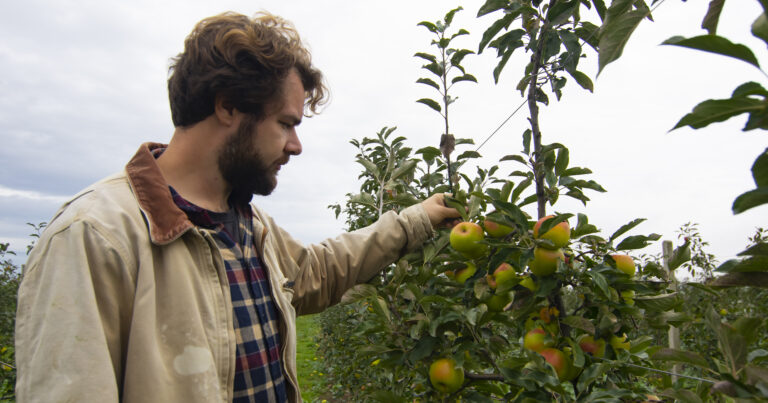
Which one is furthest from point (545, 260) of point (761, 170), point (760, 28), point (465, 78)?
point (465, 78)

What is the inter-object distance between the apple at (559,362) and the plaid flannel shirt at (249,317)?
0.80 m

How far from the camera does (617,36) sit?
2.12 feet

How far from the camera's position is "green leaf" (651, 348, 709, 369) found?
82cm

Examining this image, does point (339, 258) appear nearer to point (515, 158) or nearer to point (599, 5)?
point (515, 158)

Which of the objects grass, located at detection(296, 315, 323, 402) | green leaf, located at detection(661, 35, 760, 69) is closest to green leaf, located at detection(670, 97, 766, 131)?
green leaf, located at detection(661, 35, 760, 69)

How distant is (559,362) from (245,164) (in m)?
1.08

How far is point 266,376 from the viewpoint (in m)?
1.40

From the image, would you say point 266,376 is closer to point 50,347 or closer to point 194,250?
point 194,250

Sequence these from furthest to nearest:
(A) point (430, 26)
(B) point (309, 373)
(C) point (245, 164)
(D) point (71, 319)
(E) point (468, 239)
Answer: (B) point (309, 373), (A) point (430, 26), (C) point (245, 164), (E) point (468, 239), (D) point (71, 319)

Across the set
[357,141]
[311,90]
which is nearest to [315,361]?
[357,141]

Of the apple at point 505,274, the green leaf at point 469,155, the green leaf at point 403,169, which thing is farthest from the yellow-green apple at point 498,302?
the green leaf at point 403,169

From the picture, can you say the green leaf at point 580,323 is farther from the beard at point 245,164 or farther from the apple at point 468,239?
the beard at point 245,164

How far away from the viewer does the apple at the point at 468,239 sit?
4.31ft

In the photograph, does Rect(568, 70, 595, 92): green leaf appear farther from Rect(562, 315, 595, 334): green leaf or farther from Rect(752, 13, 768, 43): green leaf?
Rect(752, 13, 768, 43): green leaf
